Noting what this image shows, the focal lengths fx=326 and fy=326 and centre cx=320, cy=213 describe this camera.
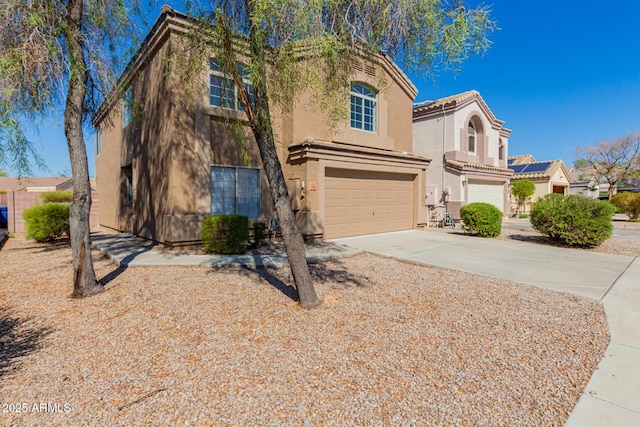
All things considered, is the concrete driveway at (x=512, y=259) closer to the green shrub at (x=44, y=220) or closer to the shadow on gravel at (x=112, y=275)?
the shadow on gravel at (x=112, y=275)

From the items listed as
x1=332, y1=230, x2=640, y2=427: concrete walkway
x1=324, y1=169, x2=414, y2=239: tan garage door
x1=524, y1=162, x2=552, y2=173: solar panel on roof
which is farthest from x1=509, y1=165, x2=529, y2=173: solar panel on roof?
x1=332, y1=230, x2=640, y2=427: concrete walkway

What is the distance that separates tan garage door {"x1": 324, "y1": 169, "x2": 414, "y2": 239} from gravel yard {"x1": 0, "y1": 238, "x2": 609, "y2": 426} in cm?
562

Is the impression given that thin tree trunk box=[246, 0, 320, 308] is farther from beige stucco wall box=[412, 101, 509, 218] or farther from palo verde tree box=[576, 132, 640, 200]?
palo verde tree box=[576, 132, 640, 200]

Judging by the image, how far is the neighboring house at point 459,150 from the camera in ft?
60.9

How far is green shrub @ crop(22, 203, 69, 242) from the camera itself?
10961mm

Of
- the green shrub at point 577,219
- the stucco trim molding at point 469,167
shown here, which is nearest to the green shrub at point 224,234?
the green shrub at point 577,219

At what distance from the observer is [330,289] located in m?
6.00

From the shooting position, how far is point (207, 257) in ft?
27.1

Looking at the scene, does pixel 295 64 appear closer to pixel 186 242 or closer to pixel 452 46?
pixel 452 46

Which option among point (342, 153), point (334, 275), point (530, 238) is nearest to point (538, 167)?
point (530, 238)

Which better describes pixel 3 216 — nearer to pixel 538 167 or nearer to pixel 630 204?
pixel 630 204

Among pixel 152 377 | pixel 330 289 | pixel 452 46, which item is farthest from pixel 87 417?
pixel 452 46

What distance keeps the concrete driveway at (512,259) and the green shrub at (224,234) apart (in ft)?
11.8

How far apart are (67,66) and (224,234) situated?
4843mm
